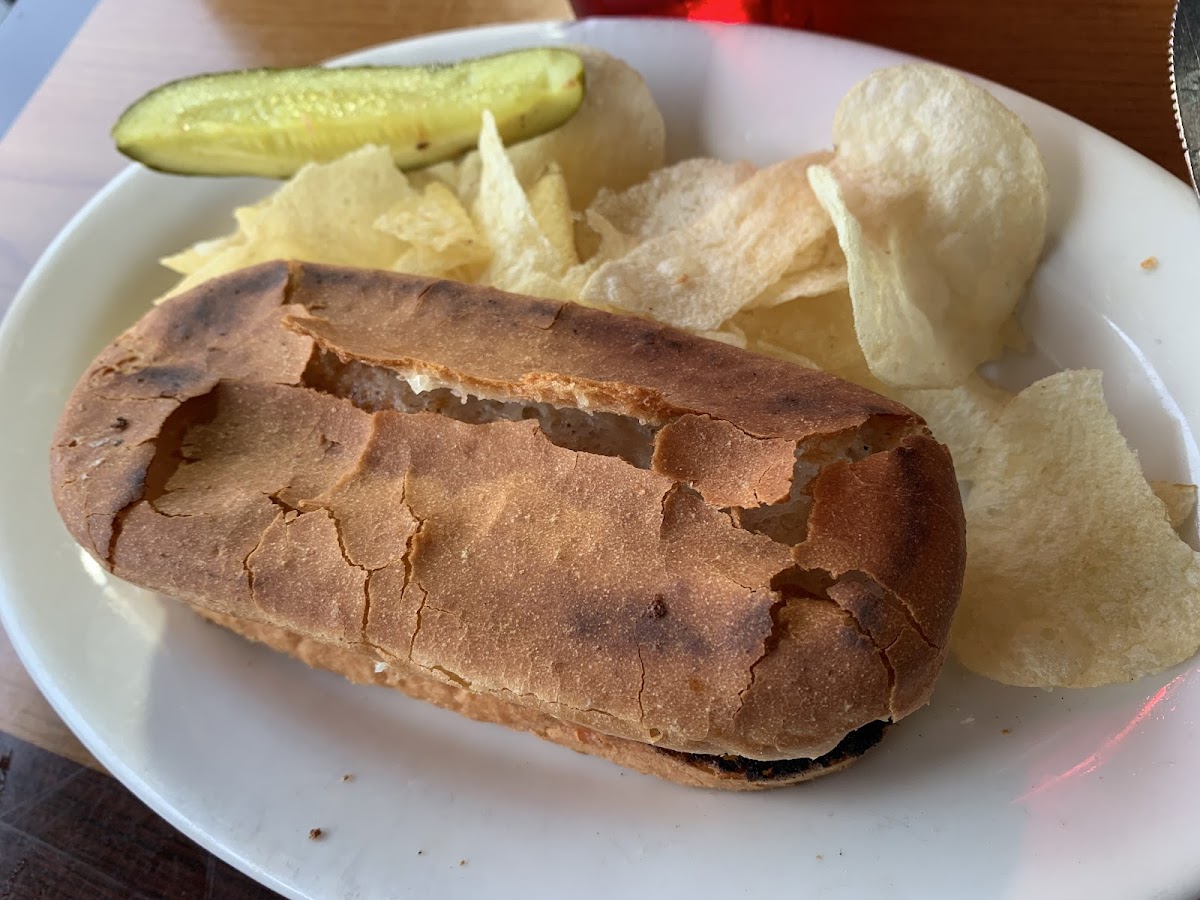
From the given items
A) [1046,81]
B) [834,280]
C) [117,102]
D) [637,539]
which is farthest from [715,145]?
[117,102]

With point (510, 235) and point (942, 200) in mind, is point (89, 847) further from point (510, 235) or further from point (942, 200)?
point (942, 200)

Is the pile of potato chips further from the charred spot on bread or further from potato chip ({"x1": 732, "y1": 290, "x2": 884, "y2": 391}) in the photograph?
the charred spot on bread

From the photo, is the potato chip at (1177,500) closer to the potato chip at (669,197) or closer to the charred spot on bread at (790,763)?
the charred spot on bread at (790,763)

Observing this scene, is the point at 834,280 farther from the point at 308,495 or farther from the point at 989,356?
the point at 308,495

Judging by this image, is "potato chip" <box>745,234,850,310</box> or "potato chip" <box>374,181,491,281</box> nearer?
"potato chip" <box>745,234,850,310</box>

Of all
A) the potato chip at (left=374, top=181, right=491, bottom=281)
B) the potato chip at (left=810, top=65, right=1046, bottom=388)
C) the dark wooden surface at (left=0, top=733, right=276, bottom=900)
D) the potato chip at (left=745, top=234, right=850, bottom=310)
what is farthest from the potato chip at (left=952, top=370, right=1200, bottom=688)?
the dark wooden surface at (left=0, top=733, right=276, bottom=900)

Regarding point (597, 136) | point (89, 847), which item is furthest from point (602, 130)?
point (89, 847)

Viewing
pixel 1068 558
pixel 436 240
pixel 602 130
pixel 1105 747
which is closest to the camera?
pixel 1105 747
